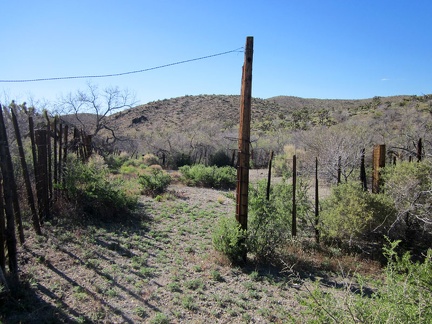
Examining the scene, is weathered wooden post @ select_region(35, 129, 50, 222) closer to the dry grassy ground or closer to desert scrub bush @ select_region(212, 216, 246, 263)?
the dry grassy ground

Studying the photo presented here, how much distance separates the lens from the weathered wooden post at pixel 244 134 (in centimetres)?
650

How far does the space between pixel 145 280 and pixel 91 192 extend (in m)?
4.31

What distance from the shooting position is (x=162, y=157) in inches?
1053

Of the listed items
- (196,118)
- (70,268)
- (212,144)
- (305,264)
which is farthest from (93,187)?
(196,118)

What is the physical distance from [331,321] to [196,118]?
49360mm

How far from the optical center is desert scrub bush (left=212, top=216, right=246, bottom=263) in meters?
6.78

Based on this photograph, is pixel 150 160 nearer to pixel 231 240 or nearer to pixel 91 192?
pixel 91 192

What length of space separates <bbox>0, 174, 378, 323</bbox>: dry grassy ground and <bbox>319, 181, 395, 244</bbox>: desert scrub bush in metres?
0.69

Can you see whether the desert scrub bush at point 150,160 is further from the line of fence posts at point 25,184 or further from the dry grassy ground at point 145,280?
the dry grassy ground at point 145,280

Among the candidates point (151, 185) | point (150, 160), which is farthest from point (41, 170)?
point (150, 160)

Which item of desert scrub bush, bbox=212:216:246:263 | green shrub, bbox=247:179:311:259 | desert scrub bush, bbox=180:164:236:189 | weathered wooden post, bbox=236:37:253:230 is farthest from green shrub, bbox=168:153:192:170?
weathered wooden post, bbox=236:37:253:230

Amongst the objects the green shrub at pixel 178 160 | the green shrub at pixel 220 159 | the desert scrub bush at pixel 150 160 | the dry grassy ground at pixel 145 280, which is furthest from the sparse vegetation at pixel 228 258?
the green shrub at pixel 220 159

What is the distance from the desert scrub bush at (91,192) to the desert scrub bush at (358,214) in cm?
596

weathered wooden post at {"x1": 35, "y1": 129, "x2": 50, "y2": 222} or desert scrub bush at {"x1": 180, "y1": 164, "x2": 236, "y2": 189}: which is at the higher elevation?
weathered wooden post at {"x1": 35, "y1": 129, "x2": 50, "y2": 222}
